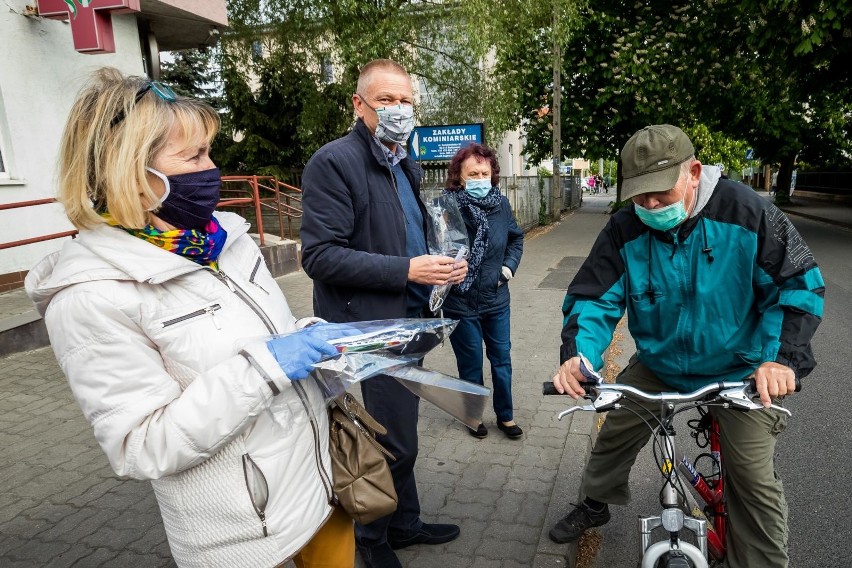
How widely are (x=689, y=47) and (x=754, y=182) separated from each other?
4187cm

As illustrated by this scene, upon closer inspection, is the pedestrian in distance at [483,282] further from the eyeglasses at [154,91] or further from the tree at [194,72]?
the tree at [194,72]

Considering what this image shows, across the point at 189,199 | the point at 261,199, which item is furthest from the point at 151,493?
the point at 261,199

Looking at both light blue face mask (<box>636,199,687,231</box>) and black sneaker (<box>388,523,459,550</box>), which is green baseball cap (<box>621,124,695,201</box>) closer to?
light blue face mask (<box>636,199,687,231</box>)

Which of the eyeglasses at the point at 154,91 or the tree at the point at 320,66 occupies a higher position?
the tree at the point at 320,66

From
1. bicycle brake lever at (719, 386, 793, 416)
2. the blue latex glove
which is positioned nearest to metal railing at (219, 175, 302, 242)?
the blue latex glove

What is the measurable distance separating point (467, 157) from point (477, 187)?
23cm

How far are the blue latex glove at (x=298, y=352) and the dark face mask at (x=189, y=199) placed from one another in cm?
43

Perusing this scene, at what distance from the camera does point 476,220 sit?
4.08m

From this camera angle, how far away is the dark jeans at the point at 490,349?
4.10 meters

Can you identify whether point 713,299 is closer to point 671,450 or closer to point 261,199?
point 671,450

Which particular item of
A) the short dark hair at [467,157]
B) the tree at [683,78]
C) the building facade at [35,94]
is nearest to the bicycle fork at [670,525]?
the short dark hair at [467,157]

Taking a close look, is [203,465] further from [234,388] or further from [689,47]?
[689,47]

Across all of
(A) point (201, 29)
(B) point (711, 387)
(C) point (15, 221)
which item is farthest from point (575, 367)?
(A) point (201, 29)

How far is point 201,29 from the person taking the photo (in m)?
11.4
